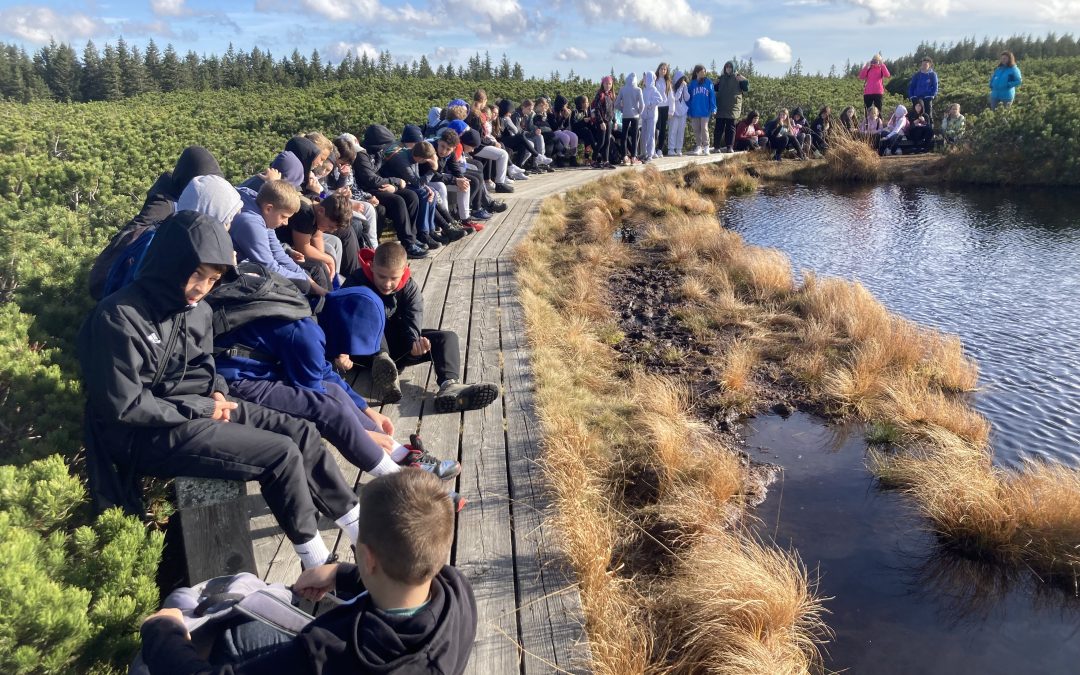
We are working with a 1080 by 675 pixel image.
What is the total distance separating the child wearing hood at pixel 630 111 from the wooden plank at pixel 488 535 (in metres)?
10.8

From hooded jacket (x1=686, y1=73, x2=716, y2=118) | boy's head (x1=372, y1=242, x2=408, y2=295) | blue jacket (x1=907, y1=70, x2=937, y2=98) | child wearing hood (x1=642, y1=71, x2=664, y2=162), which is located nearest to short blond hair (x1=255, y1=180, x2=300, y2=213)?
boy's head (x1=372, y1=242, x2=408, y2=295)

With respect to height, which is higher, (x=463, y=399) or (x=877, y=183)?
(x=877, y=183)

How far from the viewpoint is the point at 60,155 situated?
909cm

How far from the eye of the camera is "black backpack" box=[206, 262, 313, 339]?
10.7 feet

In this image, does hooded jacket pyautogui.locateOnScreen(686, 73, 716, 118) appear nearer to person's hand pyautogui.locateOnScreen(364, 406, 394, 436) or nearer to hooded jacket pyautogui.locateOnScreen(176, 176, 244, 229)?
hooded jacket pyautogui.locateOnScreen(176, 176, 244, 229)

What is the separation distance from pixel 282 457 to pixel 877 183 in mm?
15450

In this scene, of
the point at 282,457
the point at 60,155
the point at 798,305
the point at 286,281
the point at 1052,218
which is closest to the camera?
the point at 282,457

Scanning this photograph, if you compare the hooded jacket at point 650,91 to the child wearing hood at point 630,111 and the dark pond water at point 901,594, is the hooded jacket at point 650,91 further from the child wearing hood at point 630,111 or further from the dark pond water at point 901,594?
the dark pond water at point 901,594

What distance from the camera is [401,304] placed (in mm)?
4680

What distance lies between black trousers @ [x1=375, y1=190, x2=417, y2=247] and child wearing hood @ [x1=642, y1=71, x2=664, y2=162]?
8.79 meters

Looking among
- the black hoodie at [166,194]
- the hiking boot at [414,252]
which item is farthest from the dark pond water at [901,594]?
the hiking boot at [414,252]

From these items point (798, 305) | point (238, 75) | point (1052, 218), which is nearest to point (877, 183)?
Answer: point (1052, 218)

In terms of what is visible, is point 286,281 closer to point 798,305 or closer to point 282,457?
point 282,457

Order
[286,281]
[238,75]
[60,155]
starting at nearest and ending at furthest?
1. [286,281]
2. [60,155]
3. [238,75]
